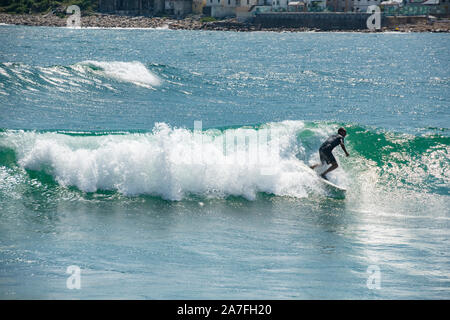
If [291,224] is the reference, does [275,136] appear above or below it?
above

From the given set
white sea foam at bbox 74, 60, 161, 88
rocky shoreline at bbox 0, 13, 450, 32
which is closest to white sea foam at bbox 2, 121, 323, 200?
white sea foam at bbox 74, 60, 161, 88

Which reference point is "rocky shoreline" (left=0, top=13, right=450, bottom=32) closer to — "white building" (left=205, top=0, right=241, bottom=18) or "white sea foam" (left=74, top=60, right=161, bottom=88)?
"white building" (left=205, top=0, right=241, bottom=18)

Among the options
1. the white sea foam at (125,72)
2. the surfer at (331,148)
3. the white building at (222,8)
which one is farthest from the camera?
the white building at (222,8)

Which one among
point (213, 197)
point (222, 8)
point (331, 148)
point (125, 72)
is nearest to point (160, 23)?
point (222, 8)

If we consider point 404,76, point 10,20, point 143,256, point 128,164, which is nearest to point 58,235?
point 143,256

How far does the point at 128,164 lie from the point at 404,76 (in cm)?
2788

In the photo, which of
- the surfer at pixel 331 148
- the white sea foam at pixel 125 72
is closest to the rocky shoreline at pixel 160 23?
the white sea foam at pixel 125 72

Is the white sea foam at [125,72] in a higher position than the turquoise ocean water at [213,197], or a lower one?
higher

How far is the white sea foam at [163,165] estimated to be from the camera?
13586 mm

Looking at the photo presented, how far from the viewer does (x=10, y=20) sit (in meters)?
107

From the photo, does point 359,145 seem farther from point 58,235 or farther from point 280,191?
point 58,235

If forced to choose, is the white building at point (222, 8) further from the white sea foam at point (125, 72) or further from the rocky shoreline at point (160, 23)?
the white sea foam at point (125, 72)

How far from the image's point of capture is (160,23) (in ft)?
351

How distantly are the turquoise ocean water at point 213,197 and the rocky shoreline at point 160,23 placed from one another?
246ft
